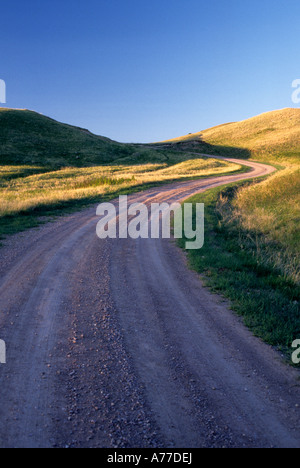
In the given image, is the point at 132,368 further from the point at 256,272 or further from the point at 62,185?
the point at 62,185

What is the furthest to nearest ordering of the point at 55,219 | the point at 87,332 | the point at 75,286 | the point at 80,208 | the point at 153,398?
1. the point at 80,208
2. the point at 55,219
3. the point at 75,286
4. the point at 87,332
5. the point at 153,398

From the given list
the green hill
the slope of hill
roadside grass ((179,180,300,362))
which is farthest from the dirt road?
the slope of hill

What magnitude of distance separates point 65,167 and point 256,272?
47.4 meters

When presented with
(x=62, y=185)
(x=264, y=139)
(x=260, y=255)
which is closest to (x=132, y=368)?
(x=260, y=255)

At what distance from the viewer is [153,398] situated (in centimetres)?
410

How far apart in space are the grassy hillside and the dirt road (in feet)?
27.5

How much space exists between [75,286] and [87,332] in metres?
2.07

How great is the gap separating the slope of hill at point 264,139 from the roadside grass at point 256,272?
43.0 m

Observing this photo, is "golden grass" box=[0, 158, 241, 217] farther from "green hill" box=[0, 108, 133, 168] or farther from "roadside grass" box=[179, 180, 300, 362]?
"green hill" box=[0, 108, 133, 168]

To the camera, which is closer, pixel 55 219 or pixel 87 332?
pixel 87 332

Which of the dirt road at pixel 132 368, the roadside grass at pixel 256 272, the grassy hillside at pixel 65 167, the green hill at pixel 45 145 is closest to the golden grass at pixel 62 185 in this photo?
the grassy hillside at pixel 65 167

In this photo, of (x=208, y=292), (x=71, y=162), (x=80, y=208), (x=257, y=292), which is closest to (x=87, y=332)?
(x=208, y=292)
